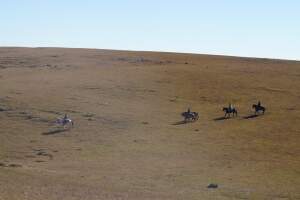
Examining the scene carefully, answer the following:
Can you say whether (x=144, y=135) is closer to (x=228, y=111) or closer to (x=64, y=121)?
(x=64, y=121)

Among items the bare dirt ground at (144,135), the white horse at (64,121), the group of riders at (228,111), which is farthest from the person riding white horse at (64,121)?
the group of riders at (228,111)

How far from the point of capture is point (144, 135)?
4497 cm

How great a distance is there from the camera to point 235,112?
2163 inches

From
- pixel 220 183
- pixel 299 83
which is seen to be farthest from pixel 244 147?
pixel 299 83

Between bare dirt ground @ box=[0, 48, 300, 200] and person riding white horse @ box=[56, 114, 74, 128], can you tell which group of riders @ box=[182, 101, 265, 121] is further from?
person riding white horse @ box=[56, 114, 74, 128]

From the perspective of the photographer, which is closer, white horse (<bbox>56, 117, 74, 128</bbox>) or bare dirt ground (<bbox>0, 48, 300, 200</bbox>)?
bare dirt ground (<bbox>0, 48, 300, 200</bbox>)

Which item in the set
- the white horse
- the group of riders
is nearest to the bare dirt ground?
the white horse

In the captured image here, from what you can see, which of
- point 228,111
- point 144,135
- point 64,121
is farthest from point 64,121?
point 228,111

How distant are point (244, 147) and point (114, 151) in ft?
27.4

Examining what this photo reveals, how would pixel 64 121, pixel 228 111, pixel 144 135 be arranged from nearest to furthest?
pixel 144 135 < pixel 64 121 < pixel 228 111

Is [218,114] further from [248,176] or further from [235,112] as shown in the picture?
[248,176]

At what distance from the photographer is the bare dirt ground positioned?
97.6 ft

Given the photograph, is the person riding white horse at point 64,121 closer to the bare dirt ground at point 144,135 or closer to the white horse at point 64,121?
the white horse at point 64,121

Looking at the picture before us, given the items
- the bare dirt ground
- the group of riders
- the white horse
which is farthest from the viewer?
the group of riders
